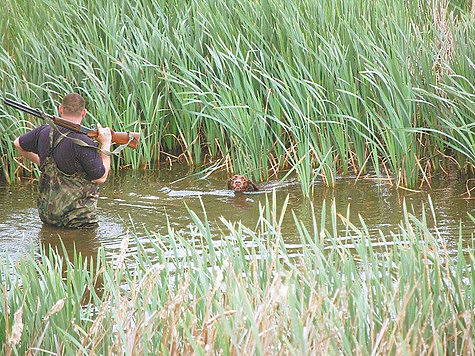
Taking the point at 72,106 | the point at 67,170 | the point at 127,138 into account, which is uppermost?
the point at 72,106

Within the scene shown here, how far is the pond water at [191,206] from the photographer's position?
6.28 meters

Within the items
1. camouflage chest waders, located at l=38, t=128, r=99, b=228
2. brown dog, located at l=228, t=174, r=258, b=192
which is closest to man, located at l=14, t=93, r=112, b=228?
camouflage chest waders, located at l=38, t=128, r=99, b=228

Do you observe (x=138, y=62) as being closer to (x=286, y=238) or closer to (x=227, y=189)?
(x=227, y=189)

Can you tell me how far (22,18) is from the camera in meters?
8.27

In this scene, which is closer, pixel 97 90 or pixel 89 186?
pixel 89 186

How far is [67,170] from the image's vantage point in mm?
6352

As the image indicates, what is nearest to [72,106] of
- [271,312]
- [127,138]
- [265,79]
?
[127,138]

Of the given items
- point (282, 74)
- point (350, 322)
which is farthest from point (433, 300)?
point (282, 74)

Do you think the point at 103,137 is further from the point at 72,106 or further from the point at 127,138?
the point at 72,106

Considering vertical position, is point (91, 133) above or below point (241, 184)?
above

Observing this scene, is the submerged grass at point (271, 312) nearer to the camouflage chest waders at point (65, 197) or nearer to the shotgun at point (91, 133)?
the shotgun at point (91, 133)

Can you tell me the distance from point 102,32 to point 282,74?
6.50ft

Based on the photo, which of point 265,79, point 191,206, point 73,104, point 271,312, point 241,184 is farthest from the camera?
point 265,79

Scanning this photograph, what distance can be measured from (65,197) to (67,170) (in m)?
0.19
